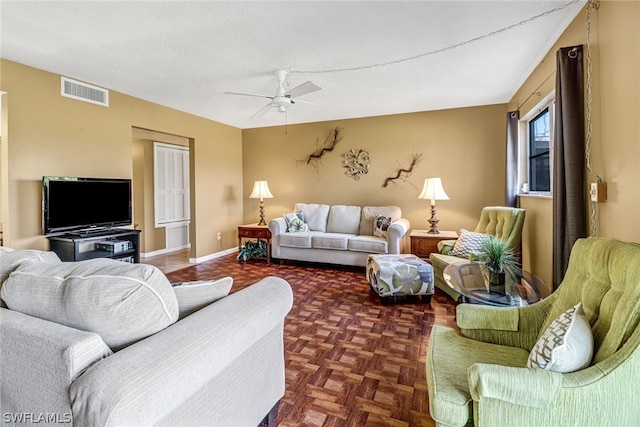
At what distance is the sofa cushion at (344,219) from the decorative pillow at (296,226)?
1.39 feet

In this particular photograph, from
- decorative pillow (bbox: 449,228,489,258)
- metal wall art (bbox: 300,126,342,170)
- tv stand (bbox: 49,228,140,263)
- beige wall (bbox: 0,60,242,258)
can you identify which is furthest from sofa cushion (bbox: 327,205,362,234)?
tv stand (bbox: 49,228,140,263)

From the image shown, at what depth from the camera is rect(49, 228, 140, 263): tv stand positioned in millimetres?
3118

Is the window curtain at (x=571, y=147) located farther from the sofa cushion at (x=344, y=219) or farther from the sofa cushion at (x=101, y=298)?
the sofa cushion at (x=344, y=219)

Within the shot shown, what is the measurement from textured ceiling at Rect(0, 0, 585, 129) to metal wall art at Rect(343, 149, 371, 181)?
1367mm

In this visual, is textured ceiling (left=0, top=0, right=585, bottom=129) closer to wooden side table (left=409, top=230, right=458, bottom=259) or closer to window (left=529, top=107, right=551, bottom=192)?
window (left=529, top=107, right=551, bottom=192)

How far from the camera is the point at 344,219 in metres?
5.09

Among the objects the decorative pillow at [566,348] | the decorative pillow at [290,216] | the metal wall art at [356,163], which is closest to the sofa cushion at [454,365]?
the decorative pillow at [566,348]

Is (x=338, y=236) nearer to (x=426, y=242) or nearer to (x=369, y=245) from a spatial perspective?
(x=369, y=245)

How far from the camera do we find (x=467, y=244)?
344 centimetres

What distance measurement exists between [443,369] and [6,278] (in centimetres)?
185

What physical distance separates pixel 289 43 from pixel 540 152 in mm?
2922

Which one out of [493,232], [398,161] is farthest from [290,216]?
[493,232]

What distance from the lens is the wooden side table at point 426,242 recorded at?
4129 mm

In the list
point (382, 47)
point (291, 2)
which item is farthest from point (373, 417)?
point (382, 47)
